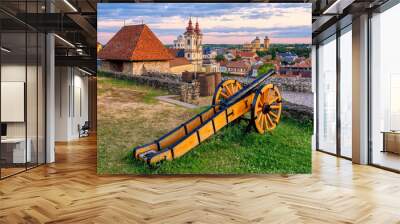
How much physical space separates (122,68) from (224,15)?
1.76m

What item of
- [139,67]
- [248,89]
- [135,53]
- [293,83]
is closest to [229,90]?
[248,89]

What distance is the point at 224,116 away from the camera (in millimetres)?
6141

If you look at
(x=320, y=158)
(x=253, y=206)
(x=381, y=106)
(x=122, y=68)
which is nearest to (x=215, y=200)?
(x=253, y=206)

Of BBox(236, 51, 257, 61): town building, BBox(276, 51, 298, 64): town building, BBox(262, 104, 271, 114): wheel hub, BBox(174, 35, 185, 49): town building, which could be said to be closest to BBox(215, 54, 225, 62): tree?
BBox(236, 51, 257, 61): town building

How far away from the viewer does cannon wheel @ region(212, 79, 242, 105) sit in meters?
6.26

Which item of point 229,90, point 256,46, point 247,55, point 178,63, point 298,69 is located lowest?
point 229,90

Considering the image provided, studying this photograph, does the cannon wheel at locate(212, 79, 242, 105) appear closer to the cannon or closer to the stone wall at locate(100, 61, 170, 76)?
the cannon

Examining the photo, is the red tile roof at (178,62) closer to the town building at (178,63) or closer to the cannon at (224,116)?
the town building at (178,63)

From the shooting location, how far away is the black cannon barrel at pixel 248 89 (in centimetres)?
621

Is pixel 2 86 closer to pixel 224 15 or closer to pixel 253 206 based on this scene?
pixel 224 15

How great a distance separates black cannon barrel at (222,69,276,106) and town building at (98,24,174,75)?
1082 millimetres

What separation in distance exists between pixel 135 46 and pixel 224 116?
173 centimetres

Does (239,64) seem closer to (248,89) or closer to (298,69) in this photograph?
(248,89)

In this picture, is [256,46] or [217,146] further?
[256,46]
